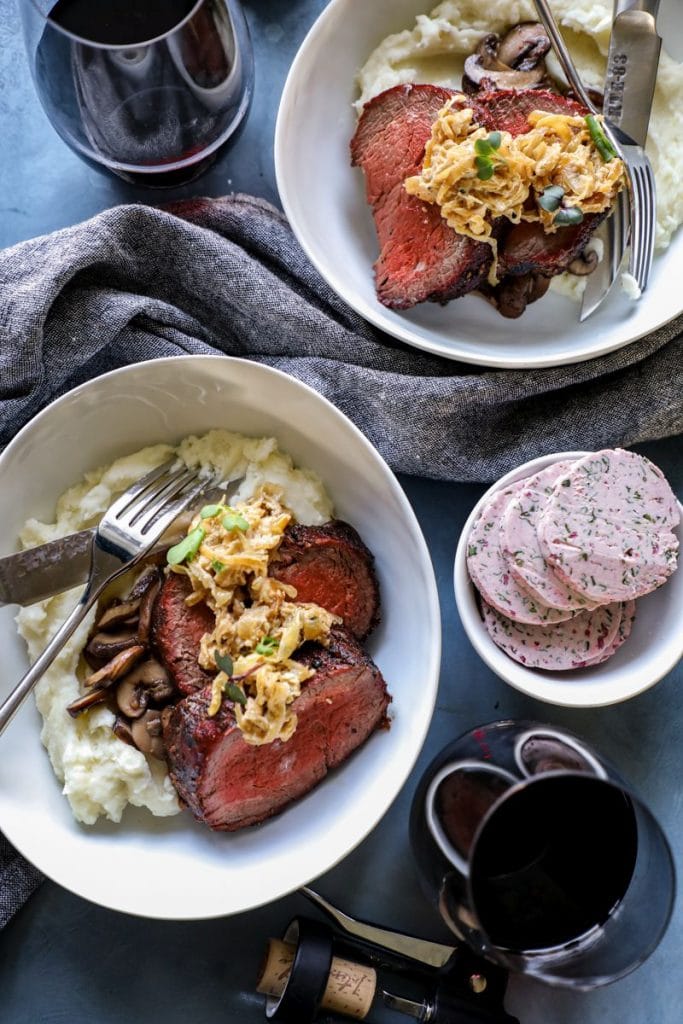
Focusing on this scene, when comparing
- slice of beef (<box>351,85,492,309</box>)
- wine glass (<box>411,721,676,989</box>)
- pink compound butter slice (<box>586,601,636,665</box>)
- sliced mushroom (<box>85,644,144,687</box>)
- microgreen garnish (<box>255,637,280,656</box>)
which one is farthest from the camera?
slice of beef (<box>351,85,492,309</box>)

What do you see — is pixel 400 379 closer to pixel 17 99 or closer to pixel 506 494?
pixel 506 494

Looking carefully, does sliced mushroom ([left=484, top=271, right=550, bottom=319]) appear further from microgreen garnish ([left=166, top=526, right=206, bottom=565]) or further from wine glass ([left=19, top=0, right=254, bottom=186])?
microgreen garnish ([left=166, top=526, right=206, bottom=565])

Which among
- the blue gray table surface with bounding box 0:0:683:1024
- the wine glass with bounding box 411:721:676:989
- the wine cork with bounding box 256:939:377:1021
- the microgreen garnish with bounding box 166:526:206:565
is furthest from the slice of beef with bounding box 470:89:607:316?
the wine cork with bounding box 256:939:377:1021

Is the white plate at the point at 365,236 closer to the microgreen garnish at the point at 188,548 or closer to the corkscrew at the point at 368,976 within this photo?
the microgreen garnish at the point at 188,548

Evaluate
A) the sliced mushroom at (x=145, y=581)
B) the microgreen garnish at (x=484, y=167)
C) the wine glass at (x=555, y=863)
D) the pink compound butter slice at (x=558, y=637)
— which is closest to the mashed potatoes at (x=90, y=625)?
the sliced mushroom at (x=145, y=581)

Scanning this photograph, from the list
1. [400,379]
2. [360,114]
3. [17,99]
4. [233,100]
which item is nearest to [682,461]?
[400,379]
